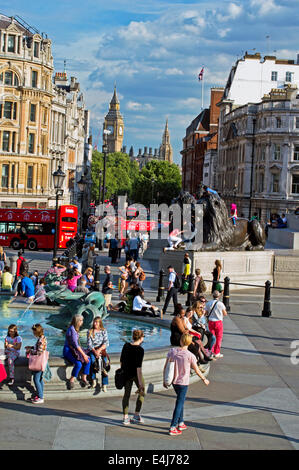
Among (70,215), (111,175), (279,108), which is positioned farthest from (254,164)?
(111,175)

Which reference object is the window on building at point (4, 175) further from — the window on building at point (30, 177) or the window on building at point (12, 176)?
the window on building at point (30, 177)

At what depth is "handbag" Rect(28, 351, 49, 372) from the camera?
10.8 m

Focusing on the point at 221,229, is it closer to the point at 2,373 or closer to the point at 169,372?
the point at 2,373

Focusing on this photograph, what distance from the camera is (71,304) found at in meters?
14.8

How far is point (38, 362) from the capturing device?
35.6 feet

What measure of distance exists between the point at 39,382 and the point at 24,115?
2125 inches

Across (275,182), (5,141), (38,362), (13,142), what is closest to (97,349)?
(38,362)

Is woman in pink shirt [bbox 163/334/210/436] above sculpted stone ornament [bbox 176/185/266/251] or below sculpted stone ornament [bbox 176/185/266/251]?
below

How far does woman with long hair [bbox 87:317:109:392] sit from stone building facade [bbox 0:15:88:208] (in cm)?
5062

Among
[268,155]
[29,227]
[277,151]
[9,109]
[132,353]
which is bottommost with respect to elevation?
[132,353]

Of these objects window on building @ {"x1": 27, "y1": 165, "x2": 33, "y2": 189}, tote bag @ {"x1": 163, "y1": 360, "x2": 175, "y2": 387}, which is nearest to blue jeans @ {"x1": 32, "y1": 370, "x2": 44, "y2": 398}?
tote bag @ {"x1": 163, "y1": 360, "x2": 175, "y2": 387}

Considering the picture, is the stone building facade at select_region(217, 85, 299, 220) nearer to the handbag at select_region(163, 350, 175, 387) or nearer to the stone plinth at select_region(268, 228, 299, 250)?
the stone plinth at select_region(268, 228, 299, 250)

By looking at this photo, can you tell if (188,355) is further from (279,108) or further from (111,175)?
(111,175)

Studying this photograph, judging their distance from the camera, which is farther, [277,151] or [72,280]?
[277,151]
